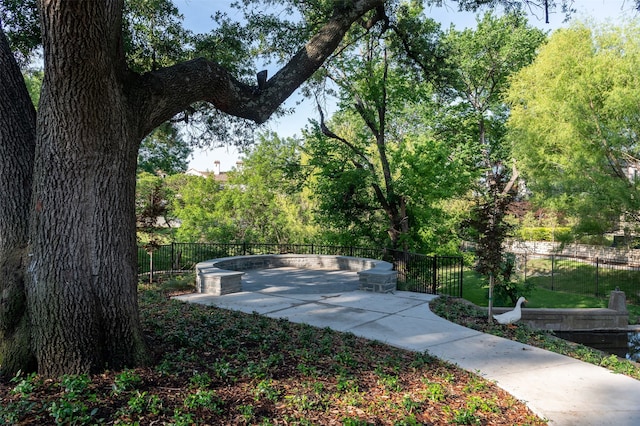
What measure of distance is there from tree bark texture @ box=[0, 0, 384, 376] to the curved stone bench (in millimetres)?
5163

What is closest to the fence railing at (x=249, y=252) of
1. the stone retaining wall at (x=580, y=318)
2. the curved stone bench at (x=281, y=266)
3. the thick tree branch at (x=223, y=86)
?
the curved stone bench at (x=281, y=266)

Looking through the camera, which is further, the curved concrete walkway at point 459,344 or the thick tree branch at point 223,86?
the thick tree branch at point 223,86

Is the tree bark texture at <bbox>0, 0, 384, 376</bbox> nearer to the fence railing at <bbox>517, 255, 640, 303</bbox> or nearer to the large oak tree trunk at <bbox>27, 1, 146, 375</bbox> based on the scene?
the large oak tree trunk at <bbox>27, 1, 146, 375</bbox>

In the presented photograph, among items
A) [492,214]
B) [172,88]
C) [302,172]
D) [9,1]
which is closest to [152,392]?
[172,88]

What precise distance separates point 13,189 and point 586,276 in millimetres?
23501

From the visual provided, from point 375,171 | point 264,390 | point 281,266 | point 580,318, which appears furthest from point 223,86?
point 375,171

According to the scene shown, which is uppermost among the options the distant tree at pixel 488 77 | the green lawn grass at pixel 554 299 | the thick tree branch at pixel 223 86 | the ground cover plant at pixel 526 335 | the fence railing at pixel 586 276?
the distant tree at pixel 488 77

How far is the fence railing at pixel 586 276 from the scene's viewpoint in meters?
18.8

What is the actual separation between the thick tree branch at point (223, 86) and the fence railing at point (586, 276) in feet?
50.6

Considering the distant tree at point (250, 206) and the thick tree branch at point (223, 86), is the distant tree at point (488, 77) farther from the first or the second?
the thick tree branch at point (223, 86)

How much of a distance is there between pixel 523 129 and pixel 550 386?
17.9m

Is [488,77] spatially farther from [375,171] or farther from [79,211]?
[79,211]

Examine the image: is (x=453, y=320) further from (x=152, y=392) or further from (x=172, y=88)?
(x=172, y=88)

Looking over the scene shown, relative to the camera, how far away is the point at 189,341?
511 centimetres
